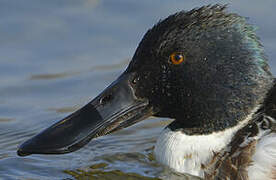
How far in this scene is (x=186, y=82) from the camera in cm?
690

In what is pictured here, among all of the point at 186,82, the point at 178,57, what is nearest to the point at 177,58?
the point at 178,57

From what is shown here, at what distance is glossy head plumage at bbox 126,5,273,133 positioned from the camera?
6.80 m

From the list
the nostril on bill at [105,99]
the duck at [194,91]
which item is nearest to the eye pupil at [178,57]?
the duck at [194,91]

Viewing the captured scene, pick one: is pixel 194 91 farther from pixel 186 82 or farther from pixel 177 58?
pixel 177 58

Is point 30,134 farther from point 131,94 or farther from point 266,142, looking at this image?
point 266,142

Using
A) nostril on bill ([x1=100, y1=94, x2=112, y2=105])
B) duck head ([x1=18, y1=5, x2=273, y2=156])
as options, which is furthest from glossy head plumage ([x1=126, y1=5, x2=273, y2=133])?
nostril on bill ([x1=100, y1=94, x2=112, y2=105])

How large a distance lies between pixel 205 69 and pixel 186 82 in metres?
0.20

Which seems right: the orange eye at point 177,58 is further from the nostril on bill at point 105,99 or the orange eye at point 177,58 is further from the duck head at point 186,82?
the nostril on bill at point 105,99

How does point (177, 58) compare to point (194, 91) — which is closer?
point (177, 58)

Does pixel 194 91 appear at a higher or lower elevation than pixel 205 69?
lower

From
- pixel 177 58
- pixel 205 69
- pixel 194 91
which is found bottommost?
pixel 194 91

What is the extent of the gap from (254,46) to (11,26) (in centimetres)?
415

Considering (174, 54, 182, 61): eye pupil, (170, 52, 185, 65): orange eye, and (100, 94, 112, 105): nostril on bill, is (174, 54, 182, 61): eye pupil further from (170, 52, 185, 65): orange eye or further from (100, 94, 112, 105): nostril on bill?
(100, 94, 112, 105): nostril on bill

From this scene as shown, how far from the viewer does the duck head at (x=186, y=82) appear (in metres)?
6.80
